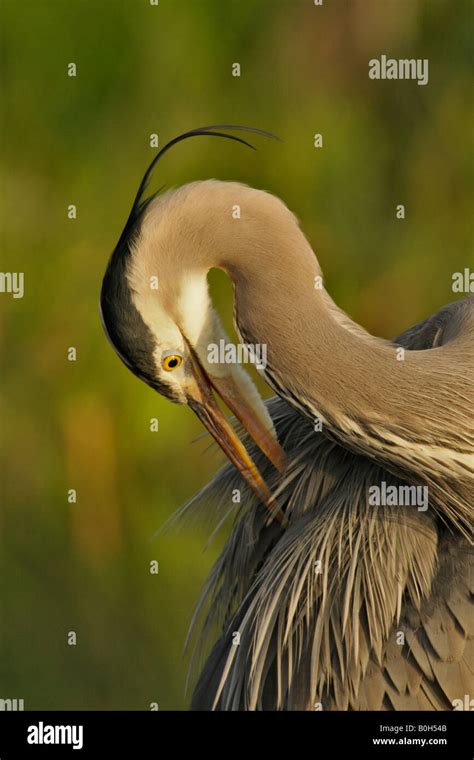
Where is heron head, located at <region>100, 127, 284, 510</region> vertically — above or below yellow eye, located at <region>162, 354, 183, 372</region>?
above

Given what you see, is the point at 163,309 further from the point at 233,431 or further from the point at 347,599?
the point at 347,599

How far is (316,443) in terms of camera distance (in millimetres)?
1873

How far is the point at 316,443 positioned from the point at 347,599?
278mm

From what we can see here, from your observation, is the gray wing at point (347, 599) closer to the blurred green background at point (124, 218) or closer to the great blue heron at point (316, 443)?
the great blue heron at point (316, 443)

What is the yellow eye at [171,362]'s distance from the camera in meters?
1.70

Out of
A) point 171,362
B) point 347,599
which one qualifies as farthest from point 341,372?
point 347,599

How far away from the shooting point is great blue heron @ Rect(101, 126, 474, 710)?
1.62m

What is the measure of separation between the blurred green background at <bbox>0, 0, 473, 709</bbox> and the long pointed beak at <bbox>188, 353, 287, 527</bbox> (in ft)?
5.76

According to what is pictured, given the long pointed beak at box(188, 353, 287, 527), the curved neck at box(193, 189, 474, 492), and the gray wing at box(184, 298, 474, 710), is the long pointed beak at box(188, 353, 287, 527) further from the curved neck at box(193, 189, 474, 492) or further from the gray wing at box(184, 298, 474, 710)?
the curved neck at box(193, 189, 474, 492)

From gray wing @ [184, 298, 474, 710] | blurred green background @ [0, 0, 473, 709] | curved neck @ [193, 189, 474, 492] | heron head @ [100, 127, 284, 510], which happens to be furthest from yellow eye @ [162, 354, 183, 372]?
blurred green background @ [0, 0, 473, 709]

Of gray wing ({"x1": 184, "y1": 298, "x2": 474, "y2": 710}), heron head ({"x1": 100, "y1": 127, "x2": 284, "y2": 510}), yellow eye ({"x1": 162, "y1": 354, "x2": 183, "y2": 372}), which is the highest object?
heron head ({"x1": 100, "y1": 127, "x2": 284, "y2": 510})

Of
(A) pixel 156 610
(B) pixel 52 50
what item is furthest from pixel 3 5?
(A) pixel 156 610
